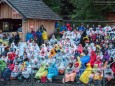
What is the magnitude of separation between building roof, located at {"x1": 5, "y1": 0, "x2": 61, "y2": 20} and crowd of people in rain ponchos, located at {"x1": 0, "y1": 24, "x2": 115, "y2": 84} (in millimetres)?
3025

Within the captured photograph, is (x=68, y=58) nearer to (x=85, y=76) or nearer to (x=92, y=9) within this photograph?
(x=85, y=76)

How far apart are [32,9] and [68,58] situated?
10188 mm

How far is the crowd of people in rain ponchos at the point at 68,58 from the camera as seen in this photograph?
71.1ft

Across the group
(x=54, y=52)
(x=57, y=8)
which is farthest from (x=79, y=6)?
(x=54, y=52)

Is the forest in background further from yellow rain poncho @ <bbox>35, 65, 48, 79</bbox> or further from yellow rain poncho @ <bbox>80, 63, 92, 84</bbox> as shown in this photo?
yellow rain poncho @ <bbox>80, 63, 92, 84</bbox>

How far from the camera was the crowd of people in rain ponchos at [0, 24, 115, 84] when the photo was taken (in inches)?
853

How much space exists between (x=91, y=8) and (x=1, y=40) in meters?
9.37

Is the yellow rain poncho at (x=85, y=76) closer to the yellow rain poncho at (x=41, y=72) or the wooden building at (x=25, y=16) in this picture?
the yellow rain poncho at (x=41, y=72)

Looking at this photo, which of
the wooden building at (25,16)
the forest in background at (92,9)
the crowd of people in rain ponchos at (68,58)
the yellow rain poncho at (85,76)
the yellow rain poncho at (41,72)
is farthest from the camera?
the forest in background at (92,9)

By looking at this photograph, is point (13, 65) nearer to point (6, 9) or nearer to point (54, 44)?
point (54, 44)

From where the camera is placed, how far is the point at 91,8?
37031 mm

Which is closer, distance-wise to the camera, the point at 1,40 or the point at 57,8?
the point at 1,40

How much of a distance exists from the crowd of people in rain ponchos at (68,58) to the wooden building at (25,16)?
272 cm

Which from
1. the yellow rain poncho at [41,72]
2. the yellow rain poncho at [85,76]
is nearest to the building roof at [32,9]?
the yellow rain poncho at [41,72]
